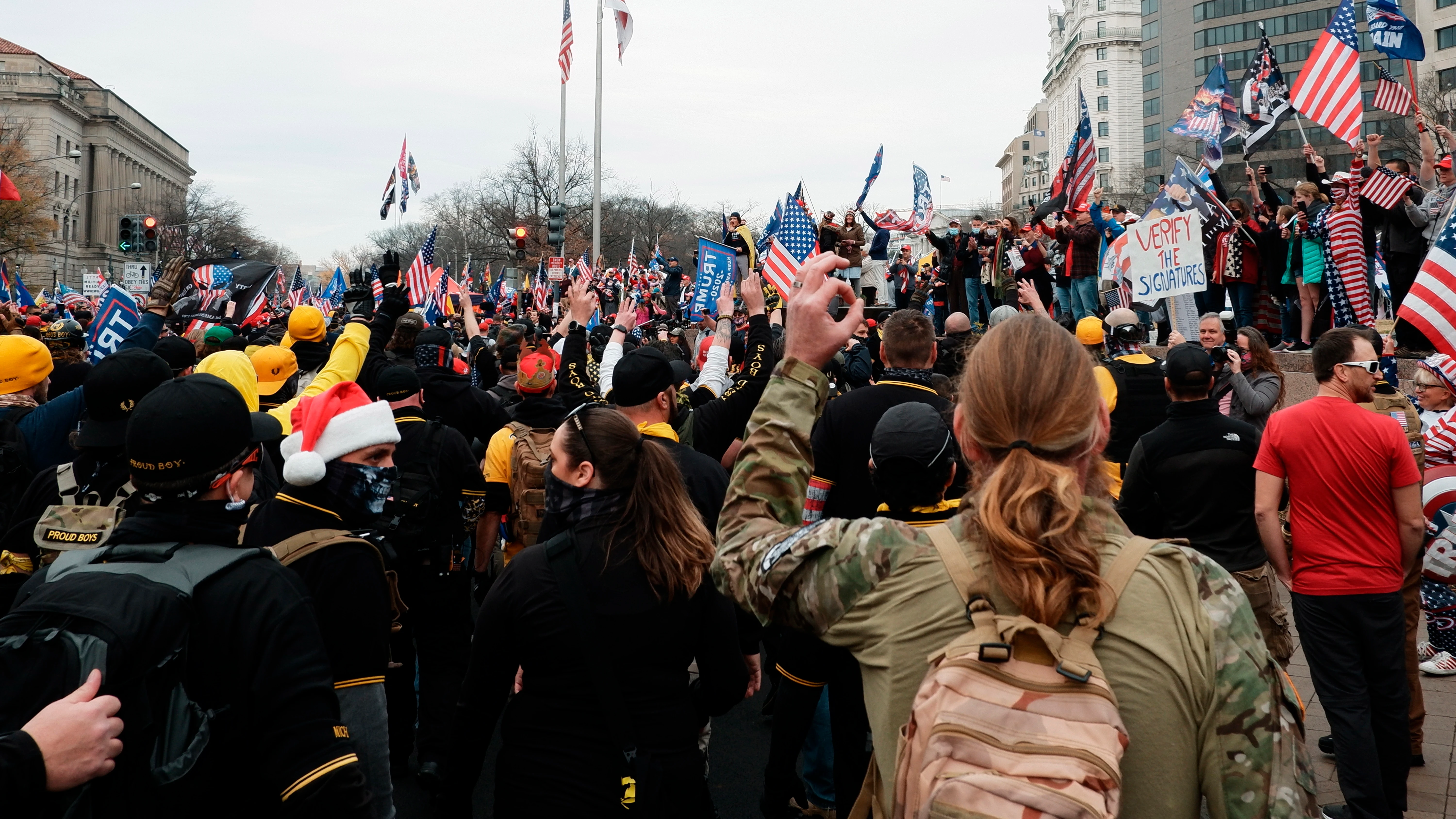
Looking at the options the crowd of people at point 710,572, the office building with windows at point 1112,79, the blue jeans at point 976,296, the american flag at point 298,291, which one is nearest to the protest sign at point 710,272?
the crowd of people at point 710,572

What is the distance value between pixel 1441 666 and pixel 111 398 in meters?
7.61

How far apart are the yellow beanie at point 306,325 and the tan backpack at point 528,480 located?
1949 millimetres

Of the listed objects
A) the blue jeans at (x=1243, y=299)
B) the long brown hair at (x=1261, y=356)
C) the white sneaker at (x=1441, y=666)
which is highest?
the blue jeans at (x=1243, y=299)

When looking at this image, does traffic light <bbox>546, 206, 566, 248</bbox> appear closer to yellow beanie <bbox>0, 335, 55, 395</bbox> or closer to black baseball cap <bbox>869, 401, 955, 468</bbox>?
yellow beanie <bbox>0, 335, 55, 395</bbox>

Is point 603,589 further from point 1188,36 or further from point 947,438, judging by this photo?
point 1188,36

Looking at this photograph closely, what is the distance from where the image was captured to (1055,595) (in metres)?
1.59

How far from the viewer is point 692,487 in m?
4.41

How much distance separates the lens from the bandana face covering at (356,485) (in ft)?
11.7

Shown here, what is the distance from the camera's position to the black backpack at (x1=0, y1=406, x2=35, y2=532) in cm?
441

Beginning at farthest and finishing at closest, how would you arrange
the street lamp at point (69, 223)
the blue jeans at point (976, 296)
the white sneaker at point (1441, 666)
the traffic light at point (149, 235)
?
1. the street lamp at point (69, 223)
2. the traffic light at point (149, 235)
3. the blue jeans at point (976, 296)
4. the white sneaker at point (1441, 666)

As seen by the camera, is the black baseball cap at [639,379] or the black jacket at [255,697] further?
the black baseball cap at [639,379]

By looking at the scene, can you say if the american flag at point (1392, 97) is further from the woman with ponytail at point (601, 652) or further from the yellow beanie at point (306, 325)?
the woman with ponytail at point (601, 652)

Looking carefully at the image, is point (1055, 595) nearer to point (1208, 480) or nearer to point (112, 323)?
point (1208, 480)

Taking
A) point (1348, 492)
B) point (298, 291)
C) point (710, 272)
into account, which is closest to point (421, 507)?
point (1348, 492)
